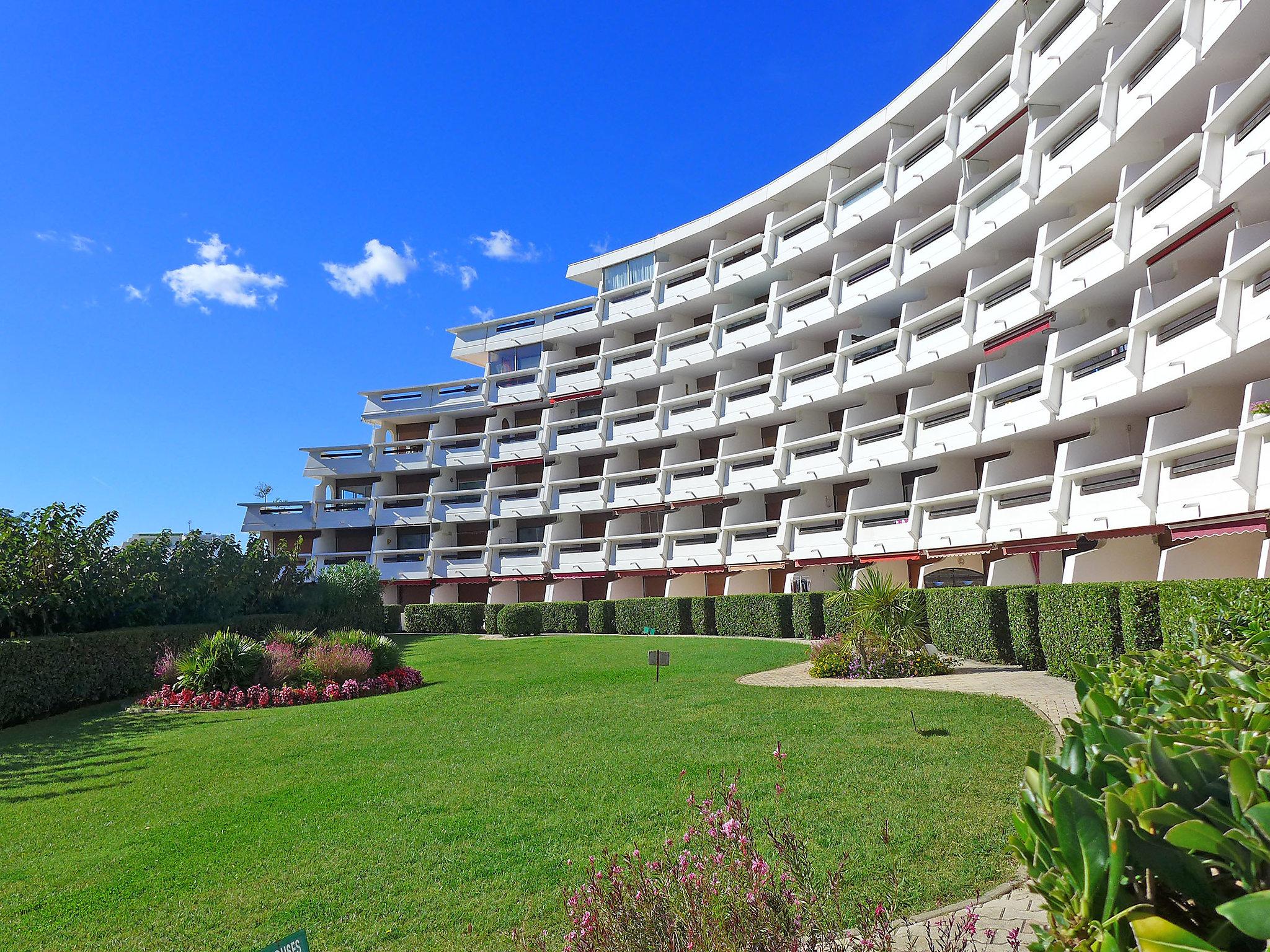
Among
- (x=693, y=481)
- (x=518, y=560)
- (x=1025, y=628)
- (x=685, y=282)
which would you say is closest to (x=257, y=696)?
(x=1025, y=628)

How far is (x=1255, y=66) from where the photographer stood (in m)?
21.5

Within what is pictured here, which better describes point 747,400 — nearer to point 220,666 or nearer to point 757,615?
point 757,615

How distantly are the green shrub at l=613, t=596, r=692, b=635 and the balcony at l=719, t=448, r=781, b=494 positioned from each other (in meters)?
8.44

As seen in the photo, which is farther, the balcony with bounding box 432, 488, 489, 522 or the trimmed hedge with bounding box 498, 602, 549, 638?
the balcony with bounding box 432, 488, 489, 522

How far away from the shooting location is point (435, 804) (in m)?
8.80

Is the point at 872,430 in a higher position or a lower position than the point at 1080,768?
higher

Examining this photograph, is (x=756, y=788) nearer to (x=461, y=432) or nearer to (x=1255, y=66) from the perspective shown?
(x=1255, y=66)

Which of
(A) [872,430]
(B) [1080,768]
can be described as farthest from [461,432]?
(B) [1080,768]

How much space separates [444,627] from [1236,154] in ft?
148

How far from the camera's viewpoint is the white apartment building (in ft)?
73.7

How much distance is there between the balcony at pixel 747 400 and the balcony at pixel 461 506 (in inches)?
816

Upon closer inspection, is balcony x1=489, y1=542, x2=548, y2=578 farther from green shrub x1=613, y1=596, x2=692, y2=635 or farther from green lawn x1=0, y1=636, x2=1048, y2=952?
green lawn x1=0, y1=636, x2=1048, y2=952

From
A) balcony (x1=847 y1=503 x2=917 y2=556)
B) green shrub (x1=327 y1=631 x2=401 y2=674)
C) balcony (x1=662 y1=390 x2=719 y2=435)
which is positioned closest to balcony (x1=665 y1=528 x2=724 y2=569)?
balcony (x1=662 y1=390 x2=719 y2=435)

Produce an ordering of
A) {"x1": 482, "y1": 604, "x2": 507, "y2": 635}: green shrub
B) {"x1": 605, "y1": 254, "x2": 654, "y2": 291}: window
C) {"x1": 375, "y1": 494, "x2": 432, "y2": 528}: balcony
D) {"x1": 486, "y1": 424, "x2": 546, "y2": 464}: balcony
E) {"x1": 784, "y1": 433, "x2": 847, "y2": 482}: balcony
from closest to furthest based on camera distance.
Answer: {"x1": 784, "y1": 433, "x2": 847, "y2": 482}: balcony
{"x1": 482, "y1": 604, "x2": 507, "y2": 635}: green shrub
{"x1": 605, "y1": 254, "x2": 654, "y2": 291}: window
{"x1": 486, "y1": 424, "x2": 546, "y2": 464}: balcony
{"x1": 375, "y1": 494, "x2": 432, "y2": 528}: balcony
